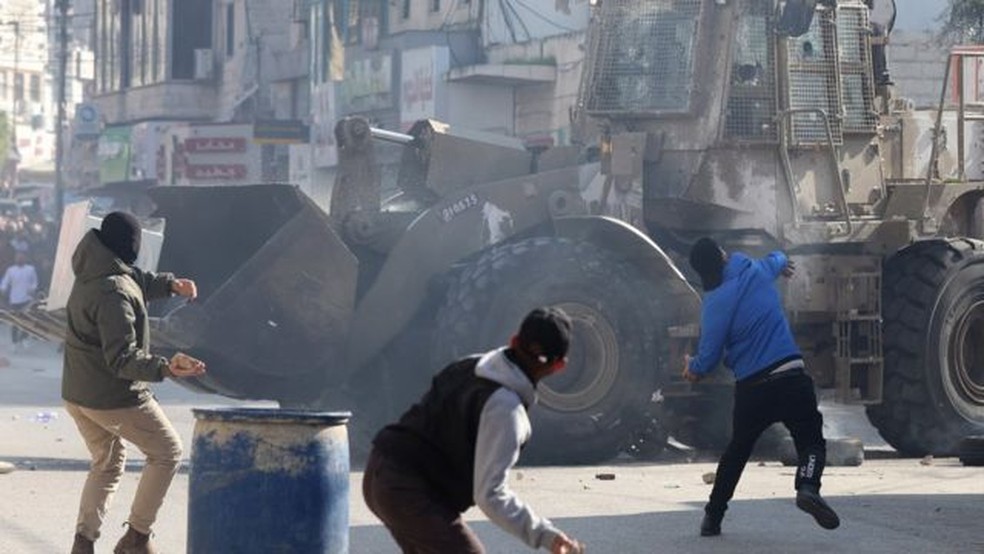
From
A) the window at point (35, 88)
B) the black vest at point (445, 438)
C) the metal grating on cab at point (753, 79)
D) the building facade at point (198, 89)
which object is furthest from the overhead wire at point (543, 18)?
the window at point (35, 88)

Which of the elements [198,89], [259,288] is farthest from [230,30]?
[259,288]

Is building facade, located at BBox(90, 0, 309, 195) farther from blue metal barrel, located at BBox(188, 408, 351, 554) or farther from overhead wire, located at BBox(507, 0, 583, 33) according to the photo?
blue metal barrel, located at BBox(188, 408, 351, 554)

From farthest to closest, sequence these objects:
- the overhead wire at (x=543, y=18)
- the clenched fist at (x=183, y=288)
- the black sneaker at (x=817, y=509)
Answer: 1. the overhead wire at (x=543, y=18)
2. the black sneaker at (x=817, y=509)
3. the clenched fist at (x=183, y=288)

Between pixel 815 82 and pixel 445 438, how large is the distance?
989 cm

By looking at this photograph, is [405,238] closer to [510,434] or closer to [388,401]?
[388,401]

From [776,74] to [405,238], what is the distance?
301 centimetres

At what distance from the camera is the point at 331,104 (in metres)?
43.0

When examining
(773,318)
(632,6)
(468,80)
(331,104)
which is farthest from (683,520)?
(331,104)

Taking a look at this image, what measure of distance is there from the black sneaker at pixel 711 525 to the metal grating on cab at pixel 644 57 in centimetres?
498

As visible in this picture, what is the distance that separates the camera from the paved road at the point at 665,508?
11.4m

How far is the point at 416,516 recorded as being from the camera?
6.88 m

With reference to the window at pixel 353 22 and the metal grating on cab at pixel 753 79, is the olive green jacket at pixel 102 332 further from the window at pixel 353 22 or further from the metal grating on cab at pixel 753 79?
the window at pixel 353 22

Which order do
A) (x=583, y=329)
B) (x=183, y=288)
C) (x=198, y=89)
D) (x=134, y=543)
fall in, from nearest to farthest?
(x=134, y=543), (x=183, y=288), (x=583, y=329), (x=198, y=89)

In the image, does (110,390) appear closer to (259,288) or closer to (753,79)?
(259,288)
